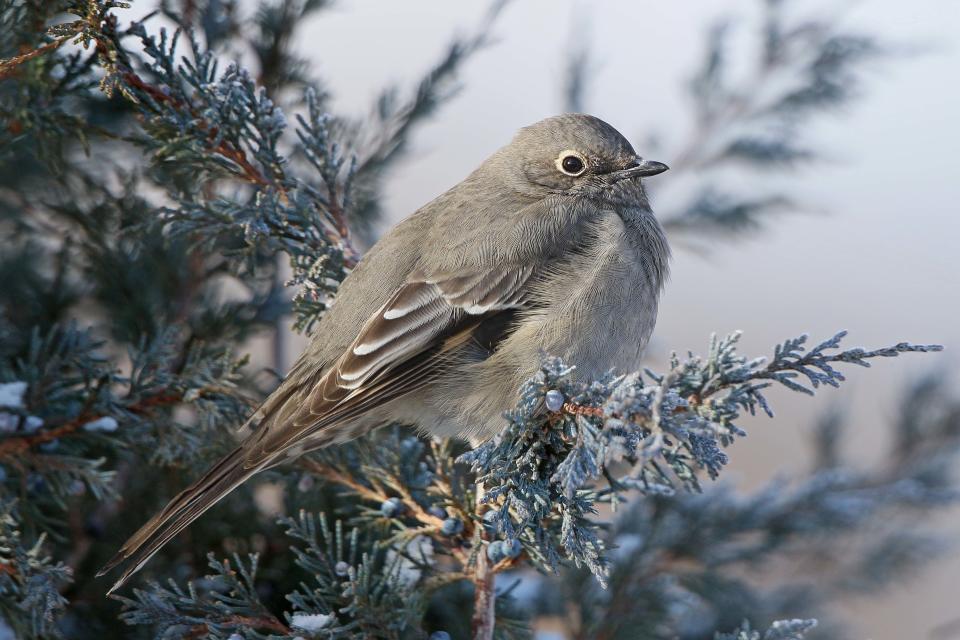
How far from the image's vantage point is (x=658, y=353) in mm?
3498

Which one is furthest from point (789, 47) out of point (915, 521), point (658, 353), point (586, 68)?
point (915, 521)

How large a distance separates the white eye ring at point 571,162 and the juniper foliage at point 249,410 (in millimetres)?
440

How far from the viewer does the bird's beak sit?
8.61 ft

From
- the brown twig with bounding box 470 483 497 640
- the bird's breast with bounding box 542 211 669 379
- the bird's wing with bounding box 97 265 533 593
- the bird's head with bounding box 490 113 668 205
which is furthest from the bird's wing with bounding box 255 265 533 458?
the bird's head with bounding box 490 113 668 205

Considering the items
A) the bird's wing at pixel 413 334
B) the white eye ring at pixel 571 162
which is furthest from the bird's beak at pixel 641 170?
the bird's wing at pixel 413 334

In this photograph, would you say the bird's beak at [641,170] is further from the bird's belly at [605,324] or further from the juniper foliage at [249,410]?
the juniper foliage at [249,410]

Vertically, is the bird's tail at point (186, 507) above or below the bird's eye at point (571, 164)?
below

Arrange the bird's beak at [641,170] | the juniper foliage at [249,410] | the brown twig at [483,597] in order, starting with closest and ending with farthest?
the juniper foliage at [249,410] < the brown twig at [483,597] < the bird's beak at [641,170]

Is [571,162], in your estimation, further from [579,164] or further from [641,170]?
[641,170]

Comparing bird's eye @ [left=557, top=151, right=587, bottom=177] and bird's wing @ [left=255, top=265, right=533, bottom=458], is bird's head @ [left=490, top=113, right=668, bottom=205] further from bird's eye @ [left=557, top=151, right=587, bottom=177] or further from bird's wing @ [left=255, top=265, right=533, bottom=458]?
bird's wing @ [left=255, top=265, right=533, bottom=458]

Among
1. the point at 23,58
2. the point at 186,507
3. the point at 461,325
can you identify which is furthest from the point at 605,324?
the point at 23,58

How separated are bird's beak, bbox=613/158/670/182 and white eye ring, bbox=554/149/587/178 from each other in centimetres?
10

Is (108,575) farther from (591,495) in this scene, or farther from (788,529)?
(788,529)

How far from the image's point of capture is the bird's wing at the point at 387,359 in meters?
2.03
